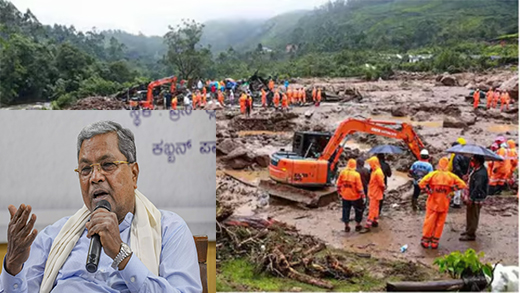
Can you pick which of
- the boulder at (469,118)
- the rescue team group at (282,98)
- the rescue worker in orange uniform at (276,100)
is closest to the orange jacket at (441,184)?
the boulder at (469,118)

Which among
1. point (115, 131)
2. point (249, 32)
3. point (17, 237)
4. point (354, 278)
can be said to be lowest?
point (354, 278)

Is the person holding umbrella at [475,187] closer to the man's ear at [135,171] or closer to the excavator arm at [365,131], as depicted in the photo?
the excavator arm at [365,131]

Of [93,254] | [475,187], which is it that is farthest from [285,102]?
[93,254]

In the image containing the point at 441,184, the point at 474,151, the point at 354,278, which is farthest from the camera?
the point at 474,151

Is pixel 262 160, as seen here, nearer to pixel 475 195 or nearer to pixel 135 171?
pixel 475 195

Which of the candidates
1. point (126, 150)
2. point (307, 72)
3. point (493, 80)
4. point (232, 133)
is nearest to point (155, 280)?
point (126, 150)

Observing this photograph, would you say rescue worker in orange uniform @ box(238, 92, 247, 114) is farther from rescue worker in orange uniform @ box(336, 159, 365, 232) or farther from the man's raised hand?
the man's raised hand

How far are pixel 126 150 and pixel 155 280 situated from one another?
2.06 feet

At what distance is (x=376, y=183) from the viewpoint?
19.8 feet

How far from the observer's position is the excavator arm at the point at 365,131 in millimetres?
6289

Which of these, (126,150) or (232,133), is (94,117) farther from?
(232,133)

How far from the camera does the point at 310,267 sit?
19.8 feet

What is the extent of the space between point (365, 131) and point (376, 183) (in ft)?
2.14

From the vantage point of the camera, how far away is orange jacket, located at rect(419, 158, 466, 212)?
5.84m
